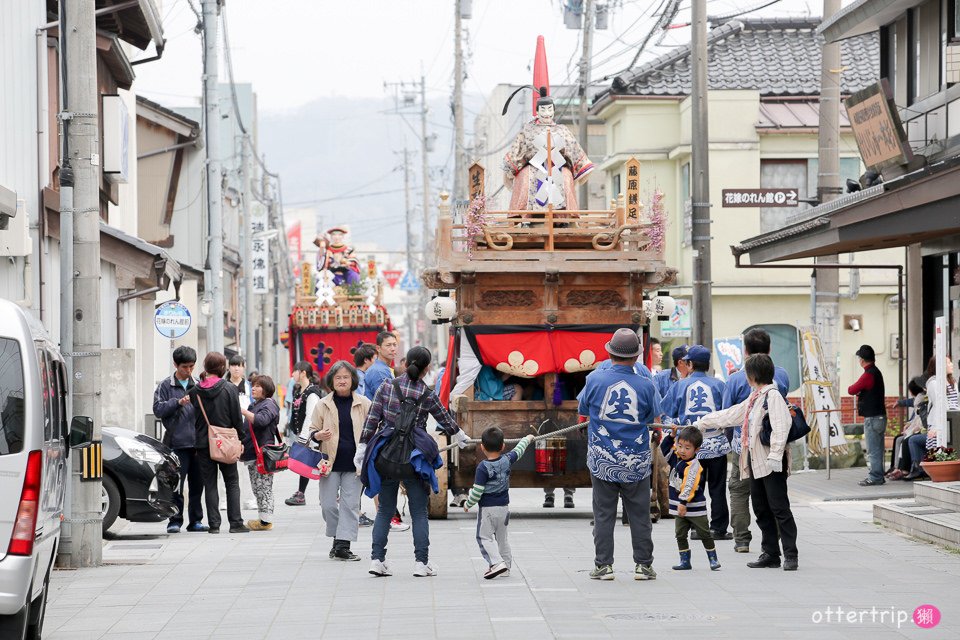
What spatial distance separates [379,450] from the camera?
452 inches

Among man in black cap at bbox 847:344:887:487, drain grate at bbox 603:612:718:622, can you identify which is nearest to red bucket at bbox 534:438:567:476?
man in black cap at bbox 847:344:887:487

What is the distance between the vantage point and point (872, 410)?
Result: 759 inches

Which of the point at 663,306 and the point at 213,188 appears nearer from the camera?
the point at 663,306

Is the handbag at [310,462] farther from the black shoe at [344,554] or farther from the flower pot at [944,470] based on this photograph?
the flower pot at [944,470]

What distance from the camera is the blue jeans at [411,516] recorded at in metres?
11.4

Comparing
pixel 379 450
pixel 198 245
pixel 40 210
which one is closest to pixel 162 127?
pixel 198 245

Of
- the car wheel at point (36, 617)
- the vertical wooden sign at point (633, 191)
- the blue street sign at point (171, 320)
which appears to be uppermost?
the vertical wooden sign at point (633, 191)

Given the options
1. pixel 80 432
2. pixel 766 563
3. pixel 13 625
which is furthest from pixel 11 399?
pixel 766 563

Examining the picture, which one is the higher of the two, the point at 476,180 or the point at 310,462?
the point at 476,180

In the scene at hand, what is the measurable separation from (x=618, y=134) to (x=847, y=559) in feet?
87.3

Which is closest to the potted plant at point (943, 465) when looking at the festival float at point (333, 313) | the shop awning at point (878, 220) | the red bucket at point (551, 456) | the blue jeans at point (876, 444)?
the shop awning at point (878, 220)

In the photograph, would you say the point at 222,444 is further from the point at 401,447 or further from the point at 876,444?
the point at 876,444

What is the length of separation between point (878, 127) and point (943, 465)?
4.52 meters

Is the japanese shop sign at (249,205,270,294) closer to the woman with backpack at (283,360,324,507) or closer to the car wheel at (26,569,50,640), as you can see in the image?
the woman with backpack at (283,360,324,507)
